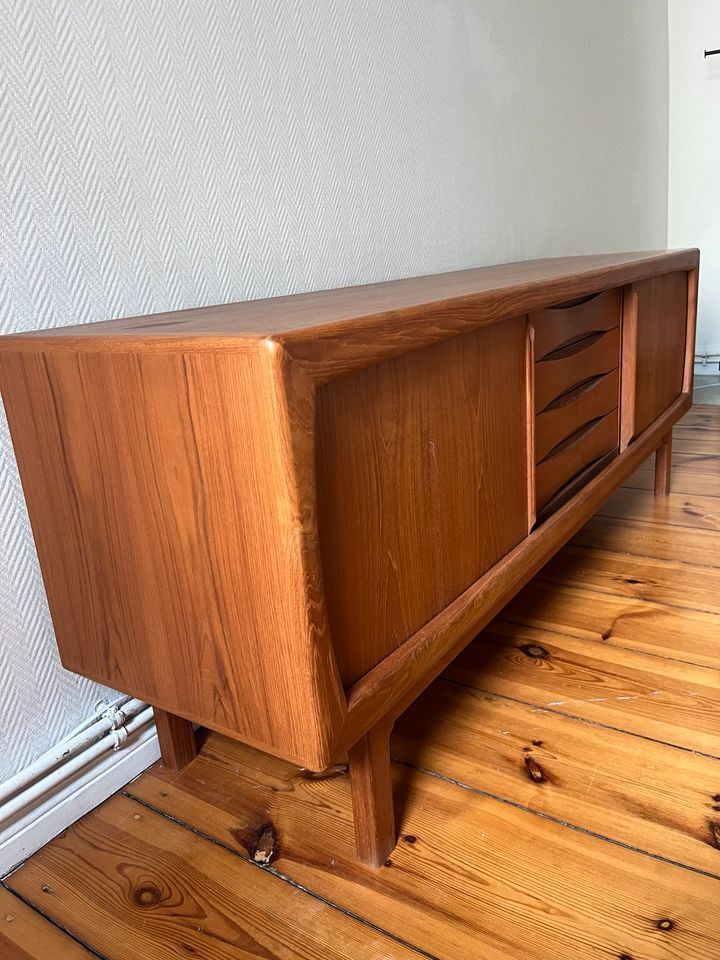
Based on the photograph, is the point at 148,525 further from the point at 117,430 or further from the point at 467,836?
the point at 467,836

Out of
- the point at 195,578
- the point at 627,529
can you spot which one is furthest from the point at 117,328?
the point at 627,529

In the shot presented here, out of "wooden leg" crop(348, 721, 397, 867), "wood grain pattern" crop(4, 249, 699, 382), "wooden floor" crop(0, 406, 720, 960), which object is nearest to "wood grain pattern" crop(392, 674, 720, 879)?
"wooden floor" crop(0, 406, 720, 960)

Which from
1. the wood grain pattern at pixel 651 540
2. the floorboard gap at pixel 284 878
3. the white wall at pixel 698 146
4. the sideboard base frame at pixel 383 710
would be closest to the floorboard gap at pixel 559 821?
the sideboard base frame at pixel 383 710

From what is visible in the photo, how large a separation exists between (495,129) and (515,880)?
1574 millimetres

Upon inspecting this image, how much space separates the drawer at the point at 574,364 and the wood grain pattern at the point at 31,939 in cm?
82

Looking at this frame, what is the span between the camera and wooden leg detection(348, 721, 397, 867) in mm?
798

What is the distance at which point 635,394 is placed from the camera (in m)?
1.47

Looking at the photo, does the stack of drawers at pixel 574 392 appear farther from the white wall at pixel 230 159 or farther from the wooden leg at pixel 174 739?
the wooden leg at pixel 174 739

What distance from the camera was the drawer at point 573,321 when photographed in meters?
1.07

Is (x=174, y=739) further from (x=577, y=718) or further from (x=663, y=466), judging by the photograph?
(x=663, y=466)

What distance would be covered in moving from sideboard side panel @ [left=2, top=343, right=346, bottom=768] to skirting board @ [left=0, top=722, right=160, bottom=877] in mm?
175

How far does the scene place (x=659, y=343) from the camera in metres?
1.60

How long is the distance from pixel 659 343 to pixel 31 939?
1.44 meters

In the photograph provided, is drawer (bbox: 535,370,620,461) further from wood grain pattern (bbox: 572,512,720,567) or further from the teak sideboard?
wood grain pattern (bbox: 572,512,720,567)
